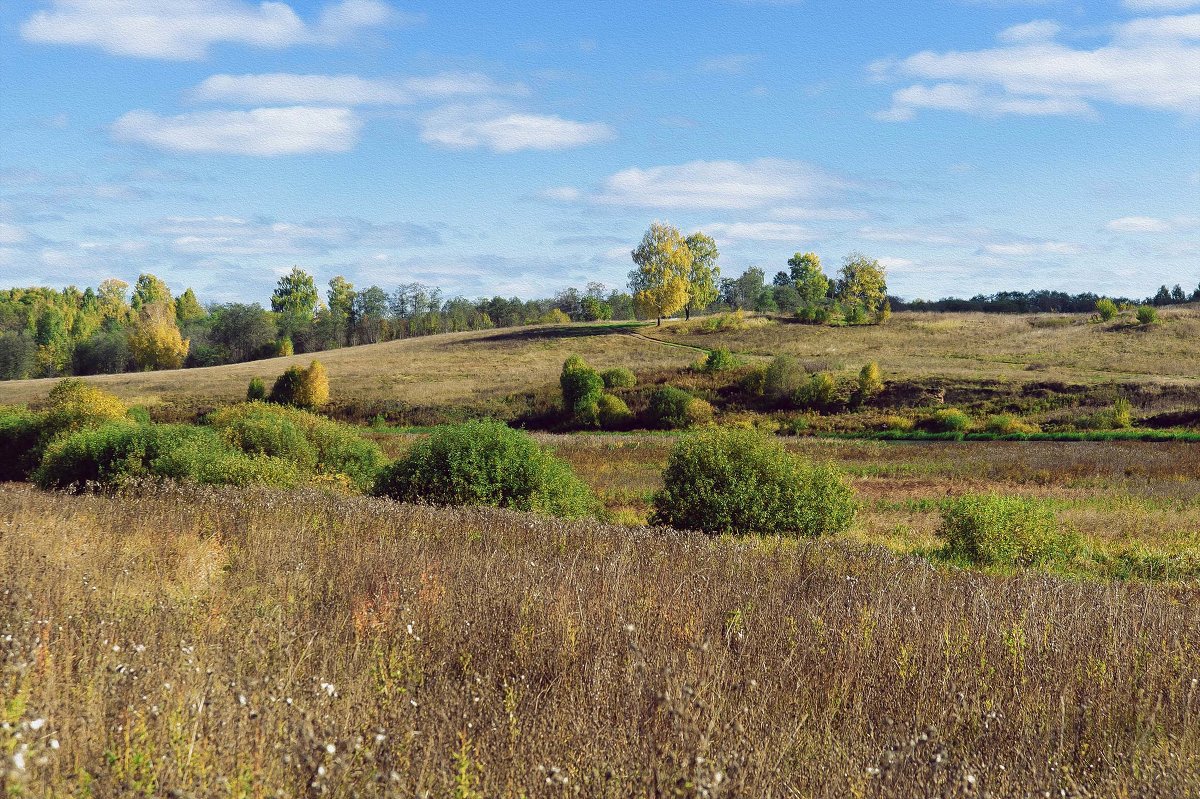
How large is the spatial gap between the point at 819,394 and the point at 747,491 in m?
42.4

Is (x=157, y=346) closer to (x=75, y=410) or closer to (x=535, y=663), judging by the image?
(x=75, y=410)

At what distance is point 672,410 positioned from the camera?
54.4 m

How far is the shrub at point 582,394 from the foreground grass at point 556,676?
48.6 meters

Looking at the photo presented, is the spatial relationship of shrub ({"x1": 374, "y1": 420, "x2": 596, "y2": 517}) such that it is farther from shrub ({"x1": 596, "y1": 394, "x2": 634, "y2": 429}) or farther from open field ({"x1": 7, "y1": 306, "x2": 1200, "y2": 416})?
open field ({"x1": 7, "y1": 306, "x2": 1200, "y2": 416})

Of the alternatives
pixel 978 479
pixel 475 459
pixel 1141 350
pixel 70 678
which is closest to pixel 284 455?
pixel 475 459

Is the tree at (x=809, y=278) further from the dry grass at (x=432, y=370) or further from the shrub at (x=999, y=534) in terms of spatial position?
the shrub at (x=999, y=534)

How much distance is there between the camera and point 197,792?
2861 mm

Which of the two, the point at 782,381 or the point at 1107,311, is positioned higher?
the point at 1107,311

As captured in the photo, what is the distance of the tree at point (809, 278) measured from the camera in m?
126

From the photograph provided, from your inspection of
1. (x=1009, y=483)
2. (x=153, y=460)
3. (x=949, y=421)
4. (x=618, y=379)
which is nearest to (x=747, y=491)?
(x=153, y=460)

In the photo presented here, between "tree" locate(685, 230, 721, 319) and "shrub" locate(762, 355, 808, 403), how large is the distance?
4586 cm

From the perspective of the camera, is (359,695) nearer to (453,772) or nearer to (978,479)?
(453,772)

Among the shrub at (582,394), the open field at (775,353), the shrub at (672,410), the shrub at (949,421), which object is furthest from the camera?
the open field at (775,353)

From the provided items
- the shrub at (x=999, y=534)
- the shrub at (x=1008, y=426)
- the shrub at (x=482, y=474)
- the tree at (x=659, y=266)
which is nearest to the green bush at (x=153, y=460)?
the shrub at (x=482, y=474)
